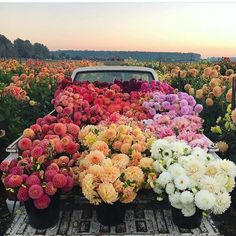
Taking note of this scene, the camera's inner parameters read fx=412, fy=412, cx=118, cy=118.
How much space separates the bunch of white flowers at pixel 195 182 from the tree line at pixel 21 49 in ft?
144

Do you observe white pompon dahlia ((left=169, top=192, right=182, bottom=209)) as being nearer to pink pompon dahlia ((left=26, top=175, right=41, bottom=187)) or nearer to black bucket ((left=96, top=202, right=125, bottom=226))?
black bucket ((left=96, top=202, right=125, bottom=226))

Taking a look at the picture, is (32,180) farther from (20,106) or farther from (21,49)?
(21,49)

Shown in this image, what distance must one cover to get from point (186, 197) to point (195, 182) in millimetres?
128

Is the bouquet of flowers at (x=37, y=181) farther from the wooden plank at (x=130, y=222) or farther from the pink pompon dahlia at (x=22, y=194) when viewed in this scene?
the wooden plank at (x=130, y=222)

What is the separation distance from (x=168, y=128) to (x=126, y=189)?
946 mm

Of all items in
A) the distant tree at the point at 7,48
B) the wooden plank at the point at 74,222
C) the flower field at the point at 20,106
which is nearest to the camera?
the wooden plank at the point at 74,222

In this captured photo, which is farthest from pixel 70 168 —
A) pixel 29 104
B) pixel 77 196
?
pixel 29 104

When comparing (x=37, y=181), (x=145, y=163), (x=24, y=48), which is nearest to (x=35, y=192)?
(x=37, y=181)

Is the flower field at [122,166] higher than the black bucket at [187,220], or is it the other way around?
the flower field at [122,166]

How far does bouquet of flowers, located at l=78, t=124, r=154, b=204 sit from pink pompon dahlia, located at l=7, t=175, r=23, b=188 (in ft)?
1.28

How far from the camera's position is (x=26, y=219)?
2785 mm

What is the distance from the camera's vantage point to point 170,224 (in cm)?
264

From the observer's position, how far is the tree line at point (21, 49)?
4869 centimetres

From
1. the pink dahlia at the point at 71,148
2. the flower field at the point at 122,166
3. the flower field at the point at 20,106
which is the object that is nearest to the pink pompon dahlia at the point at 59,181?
the flower field at the point at 122,166
